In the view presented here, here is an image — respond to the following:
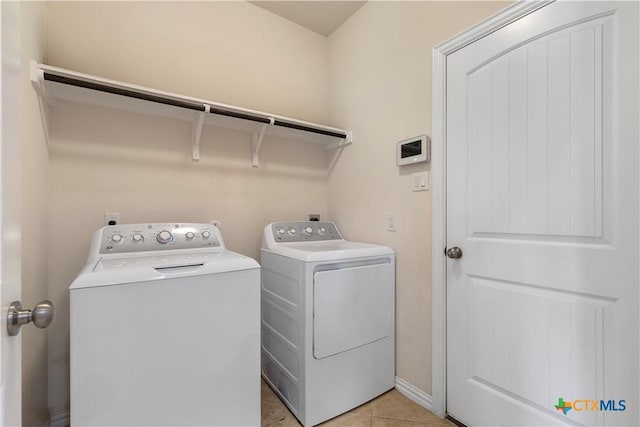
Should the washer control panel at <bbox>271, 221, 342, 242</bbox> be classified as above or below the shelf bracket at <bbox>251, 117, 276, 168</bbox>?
below

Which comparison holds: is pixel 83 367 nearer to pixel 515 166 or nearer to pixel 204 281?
pixel 204 281

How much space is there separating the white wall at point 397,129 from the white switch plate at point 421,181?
1.2 inches

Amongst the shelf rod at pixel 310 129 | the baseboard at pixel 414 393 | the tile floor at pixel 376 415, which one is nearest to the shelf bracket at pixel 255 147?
the shelf rod at pixel 310 129

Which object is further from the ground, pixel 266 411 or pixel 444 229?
pixel 444 229

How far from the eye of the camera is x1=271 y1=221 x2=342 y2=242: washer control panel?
6.59 feet

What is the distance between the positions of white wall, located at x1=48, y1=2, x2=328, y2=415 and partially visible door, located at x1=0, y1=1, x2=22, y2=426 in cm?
127

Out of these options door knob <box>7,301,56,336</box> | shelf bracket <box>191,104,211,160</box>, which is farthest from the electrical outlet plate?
door knob <box>7,301,56,336</box>

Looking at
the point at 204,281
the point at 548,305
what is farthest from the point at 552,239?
the point at 204,281

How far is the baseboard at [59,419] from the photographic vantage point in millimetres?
1500

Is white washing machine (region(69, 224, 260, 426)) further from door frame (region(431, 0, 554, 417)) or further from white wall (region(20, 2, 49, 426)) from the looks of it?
door frame (region(431, 0, 554, 417))

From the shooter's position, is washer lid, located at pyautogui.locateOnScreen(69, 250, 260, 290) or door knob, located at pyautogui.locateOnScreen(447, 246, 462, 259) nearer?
washer lid, located at pyautogui.locateOnScreen(69, 250, 260, 290)

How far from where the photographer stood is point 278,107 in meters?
2.31

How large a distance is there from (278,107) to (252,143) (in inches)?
15.9

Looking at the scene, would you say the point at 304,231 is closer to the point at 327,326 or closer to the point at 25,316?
the point at 327,326
